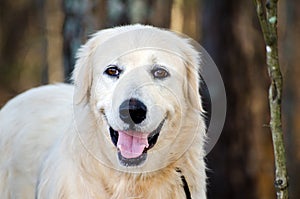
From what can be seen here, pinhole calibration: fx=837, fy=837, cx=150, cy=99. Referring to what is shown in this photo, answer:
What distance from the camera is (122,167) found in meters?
4.73

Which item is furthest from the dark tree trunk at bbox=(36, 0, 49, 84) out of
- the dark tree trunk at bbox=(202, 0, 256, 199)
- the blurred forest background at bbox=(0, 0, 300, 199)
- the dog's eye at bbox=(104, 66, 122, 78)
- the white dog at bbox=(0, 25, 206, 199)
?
the dog's eye at bbox=(104, 66, 122, 78)

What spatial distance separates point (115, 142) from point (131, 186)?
0.33m

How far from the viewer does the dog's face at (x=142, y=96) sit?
4453 millimetres

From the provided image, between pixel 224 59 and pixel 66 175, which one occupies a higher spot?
pixel 224 59

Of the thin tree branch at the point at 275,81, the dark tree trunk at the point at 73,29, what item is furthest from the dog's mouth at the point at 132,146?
the dark tree trunk at the point at 73,29

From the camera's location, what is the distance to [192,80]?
4938 millimetres

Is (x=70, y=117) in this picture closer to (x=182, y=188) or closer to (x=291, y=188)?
(x=182, y=188)

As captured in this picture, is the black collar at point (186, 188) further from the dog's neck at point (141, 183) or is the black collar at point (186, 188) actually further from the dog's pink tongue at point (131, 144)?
the dog's pink tongue at point (131, 144)

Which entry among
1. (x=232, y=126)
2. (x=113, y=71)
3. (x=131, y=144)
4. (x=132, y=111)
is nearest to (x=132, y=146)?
(x=131, y=144)

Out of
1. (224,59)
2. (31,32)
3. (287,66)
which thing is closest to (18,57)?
(31,32)

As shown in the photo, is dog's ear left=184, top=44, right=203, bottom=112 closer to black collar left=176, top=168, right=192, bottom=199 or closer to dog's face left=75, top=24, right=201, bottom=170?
dog's face left=75, top=24, right=201, bottom=170

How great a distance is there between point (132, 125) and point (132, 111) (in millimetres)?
112

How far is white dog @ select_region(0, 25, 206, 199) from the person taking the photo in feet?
14.8

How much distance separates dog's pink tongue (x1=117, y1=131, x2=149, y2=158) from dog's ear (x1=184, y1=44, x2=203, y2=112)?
0.46 meters
